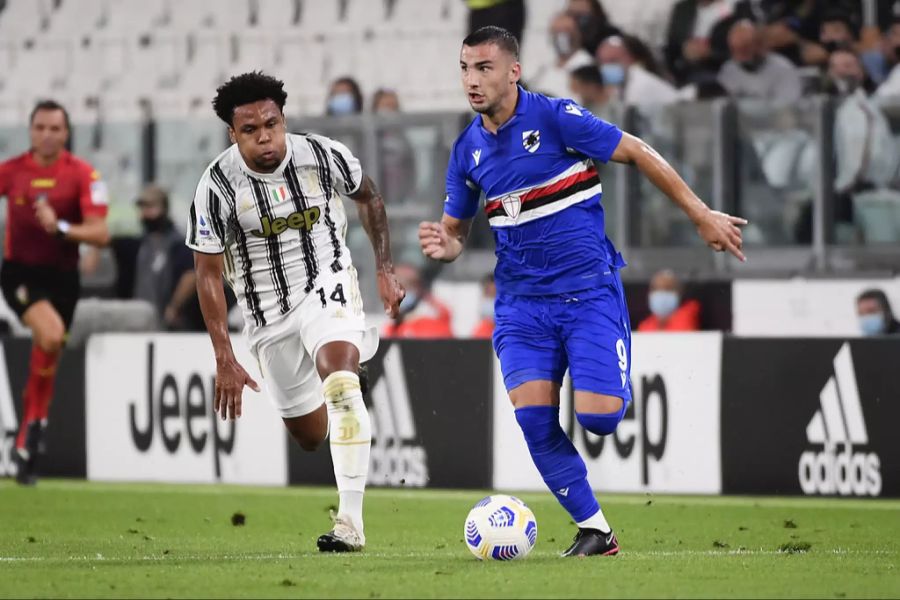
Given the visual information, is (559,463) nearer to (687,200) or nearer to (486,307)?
(687,200)

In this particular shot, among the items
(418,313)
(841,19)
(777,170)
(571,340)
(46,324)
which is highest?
(841,19)

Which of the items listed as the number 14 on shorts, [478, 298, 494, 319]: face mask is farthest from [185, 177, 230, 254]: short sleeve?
[478, 298, 494, 319]: face mask

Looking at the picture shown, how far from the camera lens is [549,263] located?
757 cm

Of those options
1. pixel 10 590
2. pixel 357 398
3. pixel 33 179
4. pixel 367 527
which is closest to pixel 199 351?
pixel 33 179

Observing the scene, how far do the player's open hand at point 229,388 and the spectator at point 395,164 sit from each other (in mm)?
7329

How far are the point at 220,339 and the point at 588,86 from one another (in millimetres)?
7410

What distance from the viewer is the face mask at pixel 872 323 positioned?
1302 centimetres

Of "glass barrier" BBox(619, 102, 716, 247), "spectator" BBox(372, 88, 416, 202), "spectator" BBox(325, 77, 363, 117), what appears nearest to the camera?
"glass barrier" BBox(619, 102, 716, 247)

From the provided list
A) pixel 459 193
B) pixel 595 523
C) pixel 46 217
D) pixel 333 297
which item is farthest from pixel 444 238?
pixel 46 217

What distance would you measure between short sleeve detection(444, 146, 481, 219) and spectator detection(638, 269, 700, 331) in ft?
19.7

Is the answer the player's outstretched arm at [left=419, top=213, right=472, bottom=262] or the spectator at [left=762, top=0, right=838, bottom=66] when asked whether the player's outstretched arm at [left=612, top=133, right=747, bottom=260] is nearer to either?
the player's outstretched arm at [left=419, top=213, right=472, bottom=262]

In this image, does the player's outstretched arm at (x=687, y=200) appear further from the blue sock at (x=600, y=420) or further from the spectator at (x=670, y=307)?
the spectator at (x=670, y=307)

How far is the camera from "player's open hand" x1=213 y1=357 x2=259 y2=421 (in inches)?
306

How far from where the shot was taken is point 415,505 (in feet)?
37.5
